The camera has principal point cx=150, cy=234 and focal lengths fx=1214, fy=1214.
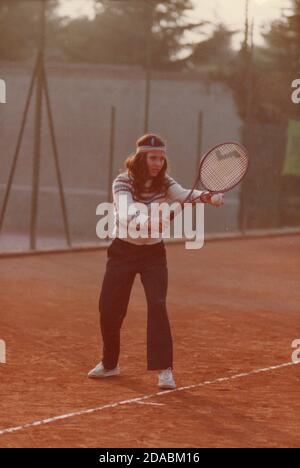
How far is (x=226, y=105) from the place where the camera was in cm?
2723

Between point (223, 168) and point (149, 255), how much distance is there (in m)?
0.78

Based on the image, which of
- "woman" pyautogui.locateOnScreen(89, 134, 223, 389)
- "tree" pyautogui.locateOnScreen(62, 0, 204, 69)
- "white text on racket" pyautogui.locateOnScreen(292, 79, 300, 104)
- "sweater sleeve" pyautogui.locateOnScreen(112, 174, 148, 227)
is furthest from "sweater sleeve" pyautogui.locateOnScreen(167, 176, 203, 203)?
"tree" pyautogui.locateOnScreen(62, 0, 204, 69)

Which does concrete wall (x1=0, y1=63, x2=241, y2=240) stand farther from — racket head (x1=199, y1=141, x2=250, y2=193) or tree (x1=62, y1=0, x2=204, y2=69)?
racket head (x1=199, y1=141, x2=250, y2=193)

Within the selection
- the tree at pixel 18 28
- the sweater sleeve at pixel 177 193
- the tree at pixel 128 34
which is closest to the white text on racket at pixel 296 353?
the sweater sleeve at pixel 177 193

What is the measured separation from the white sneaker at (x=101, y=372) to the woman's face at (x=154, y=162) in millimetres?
1417

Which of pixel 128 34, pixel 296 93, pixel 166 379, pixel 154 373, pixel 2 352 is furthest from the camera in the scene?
pixel 128 34

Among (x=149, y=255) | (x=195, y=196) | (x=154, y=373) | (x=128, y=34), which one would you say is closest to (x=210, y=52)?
(x=128, y=34)

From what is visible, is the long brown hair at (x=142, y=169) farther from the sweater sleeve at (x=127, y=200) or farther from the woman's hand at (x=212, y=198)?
the woman's hand at (x=212, y=198)

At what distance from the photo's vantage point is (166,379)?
307 inches

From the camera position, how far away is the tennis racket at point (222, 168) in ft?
26.0

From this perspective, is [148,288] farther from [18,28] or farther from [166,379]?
[18,28]

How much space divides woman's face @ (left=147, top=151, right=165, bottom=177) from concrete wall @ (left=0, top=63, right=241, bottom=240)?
18.4 m

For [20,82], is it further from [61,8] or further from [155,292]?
[61,8]
